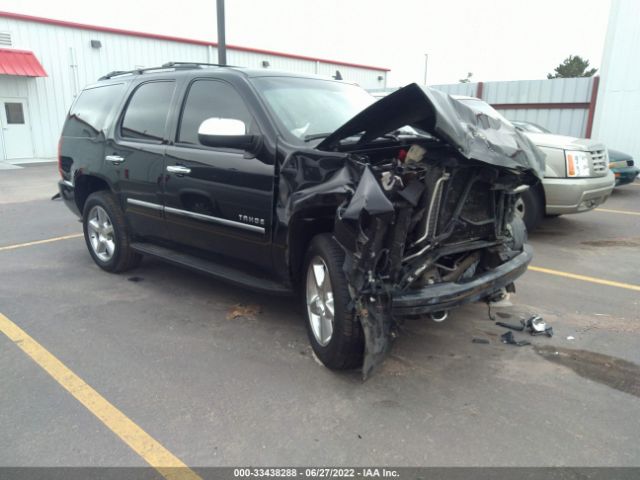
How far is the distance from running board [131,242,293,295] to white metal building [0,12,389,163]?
1482 cm

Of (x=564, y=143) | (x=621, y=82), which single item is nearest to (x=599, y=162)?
(x=564, y=143)

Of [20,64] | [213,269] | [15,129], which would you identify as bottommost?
[15,129]

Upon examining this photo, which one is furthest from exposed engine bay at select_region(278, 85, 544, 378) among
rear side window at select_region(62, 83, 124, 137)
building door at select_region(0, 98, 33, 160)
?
building door at select_region(0, 98, 33, 160)

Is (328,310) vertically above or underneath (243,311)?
above

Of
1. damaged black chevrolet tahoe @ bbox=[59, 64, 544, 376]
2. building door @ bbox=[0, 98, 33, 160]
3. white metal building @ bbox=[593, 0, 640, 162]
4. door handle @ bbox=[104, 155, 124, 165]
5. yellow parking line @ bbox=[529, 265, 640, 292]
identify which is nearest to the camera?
damaged black chevrolet tahoe @ bbox=[59, 64, 544, 376]

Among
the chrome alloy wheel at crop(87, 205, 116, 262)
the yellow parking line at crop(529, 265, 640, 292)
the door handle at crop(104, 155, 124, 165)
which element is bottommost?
the yellow parking line at crop(529, 265, 640, 292)

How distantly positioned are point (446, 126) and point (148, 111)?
10.1 feet

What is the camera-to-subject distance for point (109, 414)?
→ 294 cm

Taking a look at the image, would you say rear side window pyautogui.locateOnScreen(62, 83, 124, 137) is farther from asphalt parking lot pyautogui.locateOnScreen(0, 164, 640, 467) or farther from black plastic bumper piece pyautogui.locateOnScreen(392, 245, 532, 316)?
black plastic bumper piece pyautogui.locateOnScreen(392, 245, 532, 316)

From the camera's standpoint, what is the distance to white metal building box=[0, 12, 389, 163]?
1912 centimetres

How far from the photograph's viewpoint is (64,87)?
2081cm

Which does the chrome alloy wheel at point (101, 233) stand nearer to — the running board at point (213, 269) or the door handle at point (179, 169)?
the running board at point (213, 269)

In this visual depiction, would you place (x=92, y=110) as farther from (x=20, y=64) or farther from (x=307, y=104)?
(x=20, y=64)

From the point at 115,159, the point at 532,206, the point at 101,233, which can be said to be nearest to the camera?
the point at 115,159
